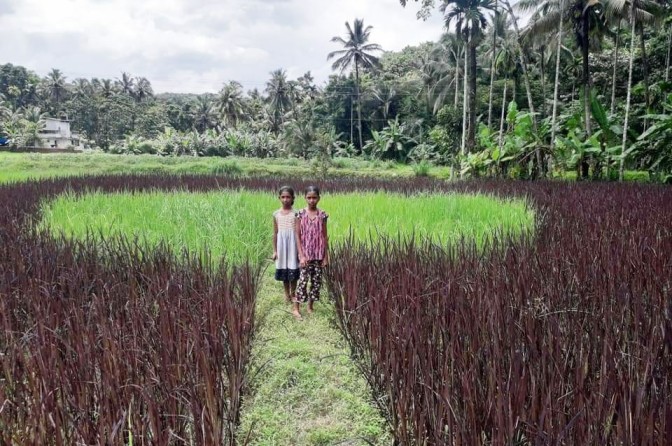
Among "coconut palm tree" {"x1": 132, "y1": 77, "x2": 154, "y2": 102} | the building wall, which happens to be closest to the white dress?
the building wall

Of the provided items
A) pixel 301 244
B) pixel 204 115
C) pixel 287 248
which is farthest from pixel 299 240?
pixel 204 115

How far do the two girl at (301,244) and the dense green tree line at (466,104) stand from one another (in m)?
10.0

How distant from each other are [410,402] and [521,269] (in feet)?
5.36

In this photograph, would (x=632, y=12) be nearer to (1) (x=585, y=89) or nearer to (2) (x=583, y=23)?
(2) (x=583, y=23)

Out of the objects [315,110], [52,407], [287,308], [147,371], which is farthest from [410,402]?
[315,110]

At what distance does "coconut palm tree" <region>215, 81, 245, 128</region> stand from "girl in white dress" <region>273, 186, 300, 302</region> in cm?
4289

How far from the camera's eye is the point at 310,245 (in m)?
4.11

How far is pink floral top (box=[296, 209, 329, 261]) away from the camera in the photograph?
13.4ft

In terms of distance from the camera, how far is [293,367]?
2996 millimetres

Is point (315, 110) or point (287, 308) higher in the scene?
point (315, 110)

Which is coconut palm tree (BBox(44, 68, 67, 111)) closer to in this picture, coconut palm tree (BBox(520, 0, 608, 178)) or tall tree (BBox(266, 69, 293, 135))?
tall tree (BBox(266, 69, 293, 135))

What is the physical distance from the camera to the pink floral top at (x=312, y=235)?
4082 mm

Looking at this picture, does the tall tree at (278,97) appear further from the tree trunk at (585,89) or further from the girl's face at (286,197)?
the girl's face at (286,197)

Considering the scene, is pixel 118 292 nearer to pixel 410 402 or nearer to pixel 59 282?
pixel 59 282
